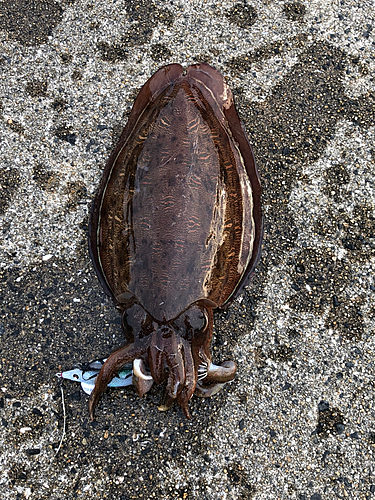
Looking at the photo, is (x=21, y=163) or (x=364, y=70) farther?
(x=364, y=70)

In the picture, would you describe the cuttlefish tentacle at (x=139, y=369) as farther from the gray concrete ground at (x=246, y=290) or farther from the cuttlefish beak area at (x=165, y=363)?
the gray concrete ground at (x=246, y=290)

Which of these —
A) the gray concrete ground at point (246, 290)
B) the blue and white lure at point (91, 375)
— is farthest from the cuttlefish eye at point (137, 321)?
the gray concrete ground at point (246, 290)

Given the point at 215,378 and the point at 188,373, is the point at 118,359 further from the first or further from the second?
the point at 215,378

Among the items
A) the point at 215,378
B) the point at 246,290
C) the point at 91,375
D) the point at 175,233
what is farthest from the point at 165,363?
the point at 246,290

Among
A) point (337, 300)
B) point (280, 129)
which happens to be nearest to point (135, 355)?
point (337, 300)

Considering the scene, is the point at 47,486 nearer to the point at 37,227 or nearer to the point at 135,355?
the point at 135,355

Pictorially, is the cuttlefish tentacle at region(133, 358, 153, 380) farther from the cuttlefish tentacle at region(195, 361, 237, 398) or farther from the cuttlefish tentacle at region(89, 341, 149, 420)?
the cuttlefish tentacle at region(195, 361, 237, 398)

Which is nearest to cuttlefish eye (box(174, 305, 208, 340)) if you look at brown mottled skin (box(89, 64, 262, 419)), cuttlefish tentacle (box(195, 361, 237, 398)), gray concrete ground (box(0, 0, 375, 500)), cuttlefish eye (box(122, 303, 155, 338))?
brown mottled skin (box(89, 64, 262, 419))
